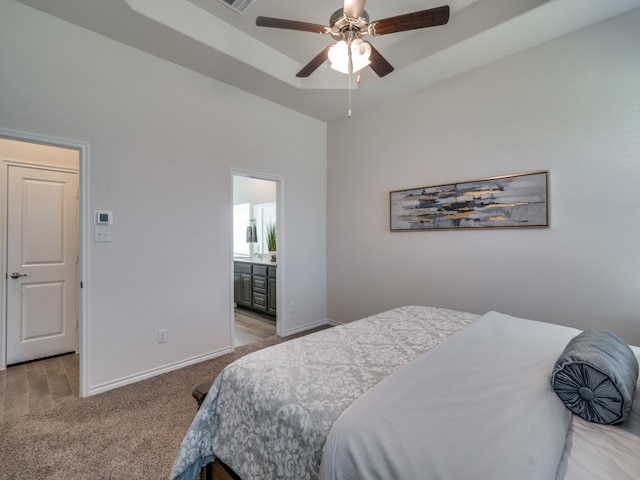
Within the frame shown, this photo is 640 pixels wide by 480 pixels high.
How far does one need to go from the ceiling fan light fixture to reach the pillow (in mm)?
2009

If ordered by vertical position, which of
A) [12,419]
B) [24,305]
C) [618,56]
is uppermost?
[618,56]

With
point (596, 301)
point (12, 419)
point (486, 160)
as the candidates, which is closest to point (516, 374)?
point (596, 301)

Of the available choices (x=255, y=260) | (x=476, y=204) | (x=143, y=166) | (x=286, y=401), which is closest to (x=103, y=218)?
(x=143, y=166)

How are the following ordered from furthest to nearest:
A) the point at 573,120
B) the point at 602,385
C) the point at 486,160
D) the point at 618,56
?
1. the point at 486,160
2. the point at 573,120
3. the point at 618,56
4. the point at 602,385

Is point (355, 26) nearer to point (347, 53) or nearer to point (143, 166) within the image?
point (347, 53)

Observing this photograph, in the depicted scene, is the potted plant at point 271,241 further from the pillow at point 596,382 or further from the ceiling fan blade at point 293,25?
the pillow at point 596,382

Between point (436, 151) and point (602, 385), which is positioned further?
point (436, 151)

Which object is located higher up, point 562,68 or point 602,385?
point 562,68

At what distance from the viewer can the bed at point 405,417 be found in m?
0.75

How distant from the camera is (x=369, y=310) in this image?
370 cm

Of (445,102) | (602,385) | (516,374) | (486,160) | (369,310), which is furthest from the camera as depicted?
(369,310)

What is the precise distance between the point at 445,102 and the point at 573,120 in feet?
3.61

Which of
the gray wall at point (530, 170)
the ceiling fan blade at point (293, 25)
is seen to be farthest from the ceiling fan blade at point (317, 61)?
the gray wall at point (530, 170)

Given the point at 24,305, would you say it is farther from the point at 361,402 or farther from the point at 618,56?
the point at 618,56
